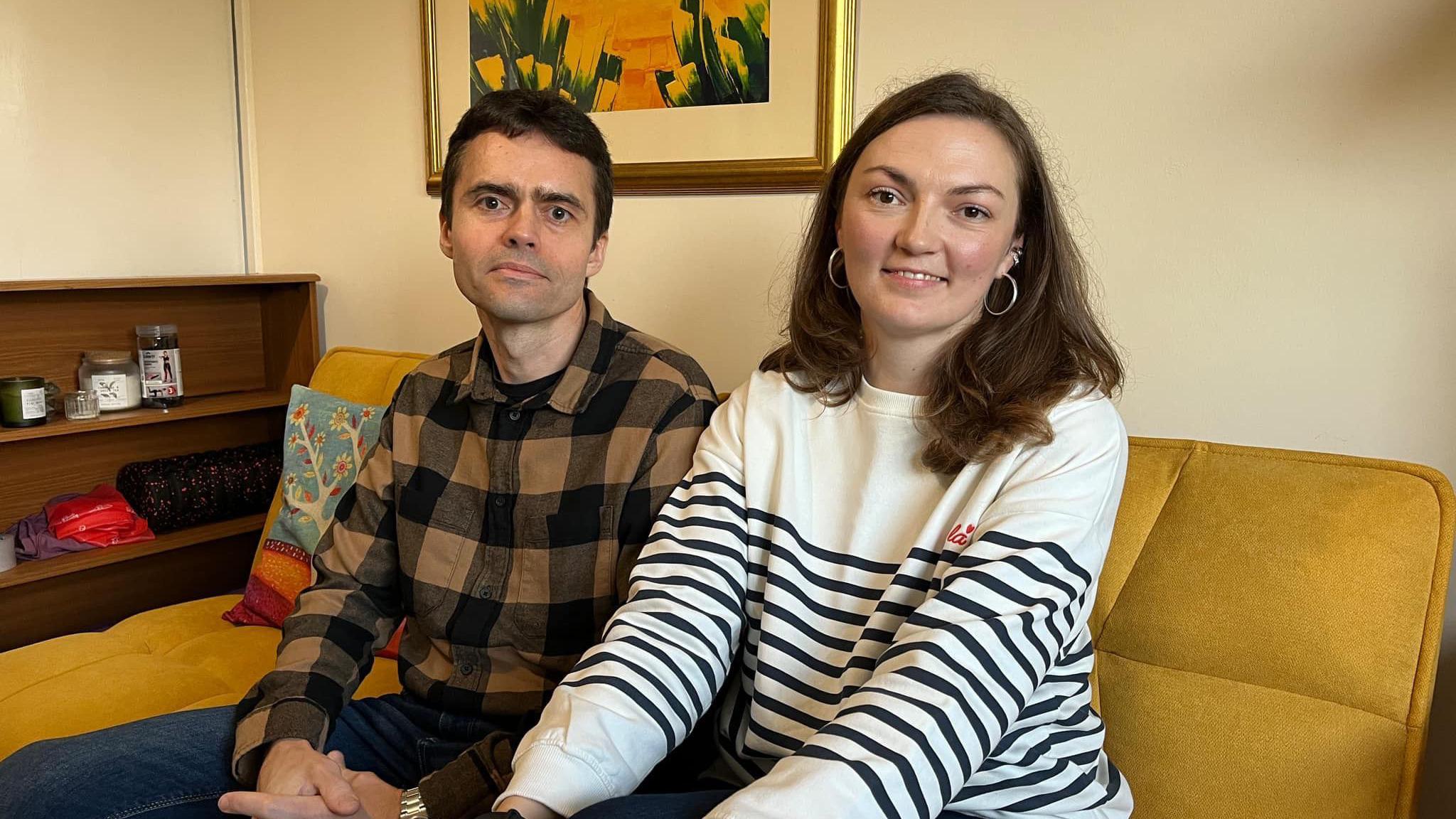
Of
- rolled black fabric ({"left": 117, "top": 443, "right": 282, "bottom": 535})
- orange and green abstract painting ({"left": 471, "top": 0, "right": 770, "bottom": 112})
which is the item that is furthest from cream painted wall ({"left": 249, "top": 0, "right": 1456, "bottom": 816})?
rolled black fabric ({"left": 117, "top": 443, "right": 282, "bottom": 535})

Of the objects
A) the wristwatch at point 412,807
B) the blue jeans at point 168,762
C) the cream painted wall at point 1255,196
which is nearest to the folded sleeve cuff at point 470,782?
the wristwatch at point 412,807

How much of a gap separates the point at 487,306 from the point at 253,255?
1.69 m

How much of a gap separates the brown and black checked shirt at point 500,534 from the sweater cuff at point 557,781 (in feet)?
1.17

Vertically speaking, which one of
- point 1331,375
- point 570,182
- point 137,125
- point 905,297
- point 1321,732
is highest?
point 137,125

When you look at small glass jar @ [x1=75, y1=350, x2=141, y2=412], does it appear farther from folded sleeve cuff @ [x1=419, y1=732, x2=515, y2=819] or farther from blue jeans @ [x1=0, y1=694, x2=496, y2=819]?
folded sleeve cuff @ [x1=419, y1=732, x2=515, y2=819]

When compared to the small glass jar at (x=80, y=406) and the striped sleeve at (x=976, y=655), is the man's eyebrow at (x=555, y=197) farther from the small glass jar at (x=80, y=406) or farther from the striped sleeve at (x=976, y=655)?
the small glass jar at (x=80, y=406)

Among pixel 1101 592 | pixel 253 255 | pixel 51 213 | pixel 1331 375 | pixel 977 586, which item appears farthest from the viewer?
pixel 253 255

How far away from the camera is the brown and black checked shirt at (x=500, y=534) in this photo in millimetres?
1410

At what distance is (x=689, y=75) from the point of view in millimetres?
1984

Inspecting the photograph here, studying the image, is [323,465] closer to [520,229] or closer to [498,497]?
[498,497]

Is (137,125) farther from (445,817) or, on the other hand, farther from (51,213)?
(445,817)

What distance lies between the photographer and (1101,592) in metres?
1.36

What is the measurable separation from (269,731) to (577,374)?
0.61 metres

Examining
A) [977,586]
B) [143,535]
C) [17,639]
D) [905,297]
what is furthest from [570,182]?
[17,639]
